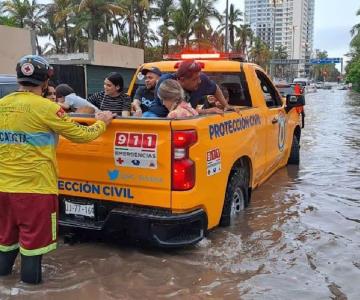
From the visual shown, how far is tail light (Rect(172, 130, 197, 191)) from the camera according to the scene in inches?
157

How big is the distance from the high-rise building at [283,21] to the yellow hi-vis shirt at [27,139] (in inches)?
2660

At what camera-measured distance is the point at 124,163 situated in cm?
417

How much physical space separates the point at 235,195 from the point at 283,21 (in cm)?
11468

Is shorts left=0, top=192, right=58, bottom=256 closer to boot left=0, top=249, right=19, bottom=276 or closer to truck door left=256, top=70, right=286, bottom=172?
boot left=0, top=249, right=19, bottom=276

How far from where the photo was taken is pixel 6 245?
390 centimetres

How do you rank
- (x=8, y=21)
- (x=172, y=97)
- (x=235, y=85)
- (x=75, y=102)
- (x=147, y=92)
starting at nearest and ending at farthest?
(x=172, y=97), (x=75, y=102), (x=147, y=92), (x=235, y=85), (x=8, y=21)

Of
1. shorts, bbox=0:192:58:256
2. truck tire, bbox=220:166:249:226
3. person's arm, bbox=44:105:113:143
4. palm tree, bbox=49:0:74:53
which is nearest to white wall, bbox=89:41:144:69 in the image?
palm tree, bbox=49:0:74:53

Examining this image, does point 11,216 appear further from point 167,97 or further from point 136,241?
point 167,97

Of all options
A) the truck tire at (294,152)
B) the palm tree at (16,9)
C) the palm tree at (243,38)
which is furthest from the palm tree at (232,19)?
the truck tire at (294,152)

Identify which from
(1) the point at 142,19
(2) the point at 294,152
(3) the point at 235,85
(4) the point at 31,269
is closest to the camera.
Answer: (4) the point at 31,269

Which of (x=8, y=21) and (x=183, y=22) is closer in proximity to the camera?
(x=183, y=22)

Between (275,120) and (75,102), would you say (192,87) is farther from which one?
(275,120)

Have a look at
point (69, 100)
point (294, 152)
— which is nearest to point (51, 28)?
point (294, 152)

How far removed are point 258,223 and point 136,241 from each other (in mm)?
1568
